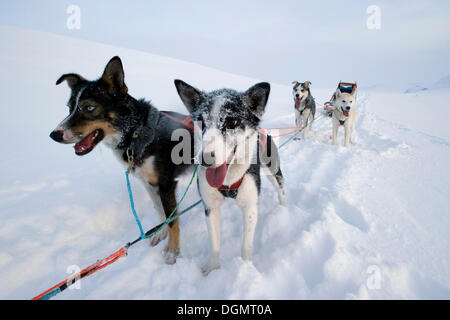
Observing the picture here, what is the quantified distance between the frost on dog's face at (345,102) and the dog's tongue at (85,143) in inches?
217

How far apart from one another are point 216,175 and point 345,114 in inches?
195

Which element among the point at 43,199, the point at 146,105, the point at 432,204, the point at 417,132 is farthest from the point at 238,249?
the point at 417,132

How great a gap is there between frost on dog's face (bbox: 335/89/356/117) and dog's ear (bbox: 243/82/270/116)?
443 centimetres

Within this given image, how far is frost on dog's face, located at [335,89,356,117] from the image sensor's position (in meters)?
5.33

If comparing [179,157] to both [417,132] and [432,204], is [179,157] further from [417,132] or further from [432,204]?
[417,132]

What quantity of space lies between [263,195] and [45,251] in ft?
8.16

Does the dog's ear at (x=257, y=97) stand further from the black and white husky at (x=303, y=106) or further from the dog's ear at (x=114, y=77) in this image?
the black and white husky at (x=303, y=106)

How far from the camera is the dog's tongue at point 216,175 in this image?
167cm

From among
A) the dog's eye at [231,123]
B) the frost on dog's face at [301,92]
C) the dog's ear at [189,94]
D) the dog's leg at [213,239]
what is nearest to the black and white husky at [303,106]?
the frost on dog's face at [301,92]

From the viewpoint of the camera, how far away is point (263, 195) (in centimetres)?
300

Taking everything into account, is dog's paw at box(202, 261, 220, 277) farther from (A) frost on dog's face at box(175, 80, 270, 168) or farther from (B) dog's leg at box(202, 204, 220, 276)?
(A) frost on dog's face at box(175, 80, 270, 168)

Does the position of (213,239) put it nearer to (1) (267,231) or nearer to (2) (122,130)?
(1) (267,231)

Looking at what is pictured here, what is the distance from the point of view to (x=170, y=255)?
199 centimetres
